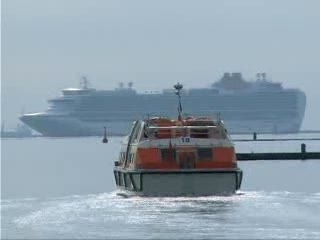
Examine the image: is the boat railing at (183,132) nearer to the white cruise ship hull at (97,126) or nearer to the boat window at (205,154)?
the boat window at (205,154)

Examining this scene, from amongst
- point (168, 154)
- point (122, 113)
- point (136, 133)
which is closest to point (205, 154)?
point (168, 154)

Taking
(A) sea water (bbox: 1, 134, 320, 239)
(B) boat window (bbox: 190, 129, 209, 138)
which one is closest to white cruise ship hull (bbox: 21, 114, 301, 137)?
(A) sea water (bbox: 1, 134, 320, 239)

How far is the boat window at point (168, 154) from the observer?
169ft

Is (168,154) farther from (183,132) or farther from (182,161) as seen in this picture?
(183,132)

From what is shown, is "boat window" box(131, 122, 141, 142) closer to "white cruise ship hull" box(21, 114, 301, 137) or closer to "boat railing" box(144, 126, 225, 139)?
"boat railing" box(144, 126, 225, 139)

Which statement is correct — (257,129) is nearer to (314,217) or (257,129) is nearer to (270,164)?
(270,164)

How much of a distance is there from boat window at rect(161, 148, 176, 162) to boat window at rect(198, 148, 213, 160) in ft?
3.01

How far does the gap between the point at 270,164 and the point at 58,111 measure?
106612 mm

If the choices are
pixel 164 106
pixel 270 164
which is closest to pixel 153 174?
pixel 270 164

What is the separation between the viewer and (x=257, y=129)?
19775 centimetres

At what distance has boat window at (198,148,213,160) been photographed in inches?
2026

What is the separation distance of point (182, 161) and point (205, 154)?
93 centimetres

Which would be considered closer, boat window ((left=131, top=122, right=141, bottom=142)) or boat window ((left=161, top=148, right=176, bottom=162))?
boat window ((left=161, top=148, right=176, bottom=162))

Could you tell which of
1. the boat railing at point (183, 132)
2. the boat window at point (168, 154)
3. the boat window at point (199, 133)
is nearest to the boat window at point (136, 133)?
the boat railing at point (183, 132)
